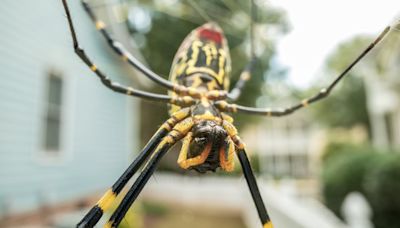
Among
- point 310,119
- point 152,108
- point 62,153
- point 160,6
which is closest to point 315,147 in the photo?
point 310,119

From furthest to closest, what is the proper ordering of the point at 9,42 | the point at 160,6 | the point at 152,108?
the point at 152,108, the point at 9,42, the point at 160,6

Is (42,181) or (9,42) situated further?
(42,181)

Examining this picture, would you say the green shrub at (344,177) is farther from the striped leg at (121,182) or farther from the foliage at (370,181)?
the striped leg at (121,182)

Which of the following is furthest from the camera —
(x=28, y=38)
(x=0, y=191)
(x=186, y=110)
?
(x=28, y=38)

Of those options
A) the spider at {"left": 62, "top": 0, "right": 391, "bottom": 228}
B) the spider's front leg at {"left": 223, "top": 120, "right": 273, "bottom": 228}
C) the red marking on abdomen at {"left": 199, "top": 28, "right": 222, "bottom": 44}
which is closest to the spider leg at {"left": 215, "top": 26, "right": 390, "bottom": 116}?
the spider at {"left": 62, "top": 0, "right": 391, "bottom": 228}

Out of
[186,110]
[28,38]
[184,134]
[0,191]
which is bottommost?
[0,191]

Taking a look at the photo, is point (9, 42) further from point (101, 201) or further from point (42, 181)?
point (101, 201)

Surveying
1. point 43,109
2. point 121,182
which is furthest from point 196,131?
point 43,109

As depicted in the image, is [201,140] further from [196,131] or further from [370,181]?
[370,181]

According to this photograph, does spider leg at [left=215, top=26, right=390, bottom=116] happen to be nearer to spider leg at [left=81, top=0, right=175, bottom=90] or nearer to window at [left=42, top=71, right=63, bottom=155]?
spider leg at [left=81, top=0, right=175, bottom=90]
